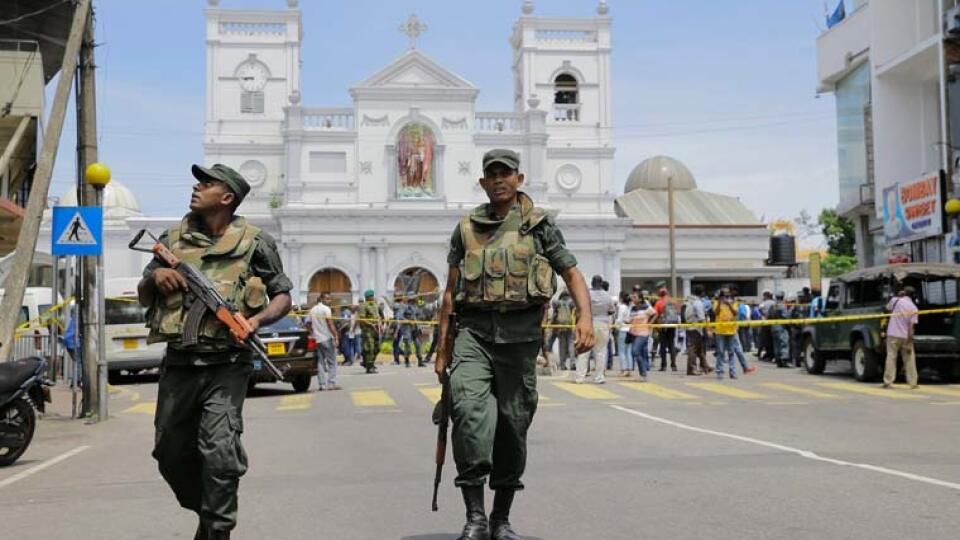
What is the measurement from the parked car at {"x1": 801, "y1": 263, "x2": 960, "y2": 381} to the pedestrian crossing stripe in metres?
12.6

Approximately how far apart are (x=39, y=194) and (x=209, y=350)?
33.1ft

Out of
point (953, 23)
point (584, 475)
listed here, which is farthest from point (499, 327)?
point (953, 23)

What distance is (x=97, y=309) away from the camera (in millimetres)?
14352

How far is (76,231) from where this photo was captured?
1369 centimetres

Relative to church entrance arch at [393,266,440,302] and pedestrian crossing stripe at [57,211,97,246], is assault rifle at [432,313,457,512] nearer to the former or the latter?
pedestrian crossing stripe at [57,211,97,246]

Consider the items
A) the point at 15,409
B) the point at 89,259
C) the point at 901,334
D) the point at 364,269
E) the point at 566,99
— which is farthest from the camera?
the point at 566,99

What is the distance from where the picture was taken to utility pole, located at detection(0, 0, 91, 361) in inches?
533

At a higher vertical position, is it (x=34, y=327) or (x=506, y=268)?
(x=506, y=268)

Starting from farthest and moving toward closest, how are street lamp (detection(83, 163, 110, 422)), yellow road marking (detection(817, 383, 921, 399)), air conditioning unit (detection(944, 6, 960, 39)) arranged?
1. air conditioning unit (detection(944, 6, 960, 39))
2. yellow road marking (detection(817, 383, 921, 399))
3. street lamp (detection(83, 163, 110, 422))

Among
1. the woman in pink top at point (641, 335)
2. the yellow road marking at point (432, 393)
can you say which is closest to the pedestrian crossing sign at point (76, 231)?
the yellow road marking at point (432, 393)

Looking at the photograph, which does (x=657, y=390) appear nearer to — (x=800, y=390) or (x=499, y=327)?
(x=800, y=390)

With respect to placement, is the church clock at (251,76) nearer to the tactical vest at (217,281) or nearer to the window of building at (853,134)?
the window of building at (853,134)

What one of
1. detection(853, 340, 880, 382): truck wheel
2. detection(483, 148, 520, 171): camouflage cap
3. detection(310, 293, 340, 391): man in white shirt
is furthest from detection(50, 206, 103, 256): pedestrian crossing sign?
detection(853, 340, 880, 382): truck wheel

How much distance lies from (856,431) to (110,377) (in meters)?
18.0
